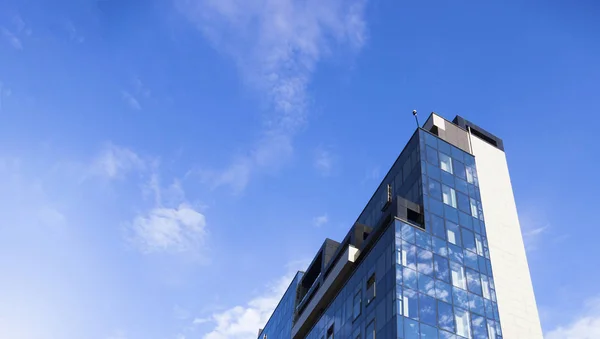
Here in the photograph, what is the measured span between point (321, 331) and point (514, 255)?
2121cm

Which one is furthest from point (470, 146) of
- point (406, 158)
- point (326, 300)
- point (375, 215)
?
point (326, 300)

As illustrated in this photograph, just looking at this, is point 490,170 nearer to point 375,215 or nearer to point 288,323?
point 375,215

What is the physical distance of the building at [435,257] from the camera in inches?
1987

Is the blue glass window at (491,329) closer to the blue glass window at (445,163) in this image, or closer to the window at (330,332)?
the blue glass window at (445,163)

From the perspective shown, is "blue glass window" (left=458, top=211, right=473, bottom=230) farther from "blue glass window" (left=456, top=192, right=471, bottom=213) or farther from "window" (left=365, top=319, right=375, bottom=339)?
"window" (left=365, top=319, right=375, bottom=339)

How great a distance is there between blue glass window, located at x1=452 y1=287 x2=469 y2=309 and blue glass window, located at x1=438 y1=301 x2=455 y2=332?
1.08 metres

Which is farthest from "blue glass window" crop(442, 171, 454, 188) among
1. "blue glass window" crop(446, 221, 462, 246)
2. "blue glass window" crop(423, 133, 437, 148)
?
"blue glass window" crop(446, 221, 462, 246)

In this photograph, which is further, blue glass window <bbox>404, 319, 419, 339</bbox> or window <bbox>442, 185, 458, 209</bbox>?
window <bbox>442, 185, 458, 209</bbox>

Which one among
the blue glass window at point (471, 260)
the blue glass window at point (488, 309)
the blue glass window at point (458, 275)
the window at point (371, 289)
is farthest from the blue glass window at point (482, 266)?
the window at point (371, 289)

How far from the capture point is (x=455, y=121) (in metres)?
69.4

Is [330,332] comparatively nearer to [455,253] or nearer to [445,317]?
[445,317]

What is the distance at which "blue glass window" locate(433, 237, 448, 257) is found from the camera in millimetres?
54250

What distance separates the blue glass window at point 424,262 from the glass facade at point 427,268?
98 millimetres

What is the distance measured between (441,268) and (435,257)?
1.11 metres
